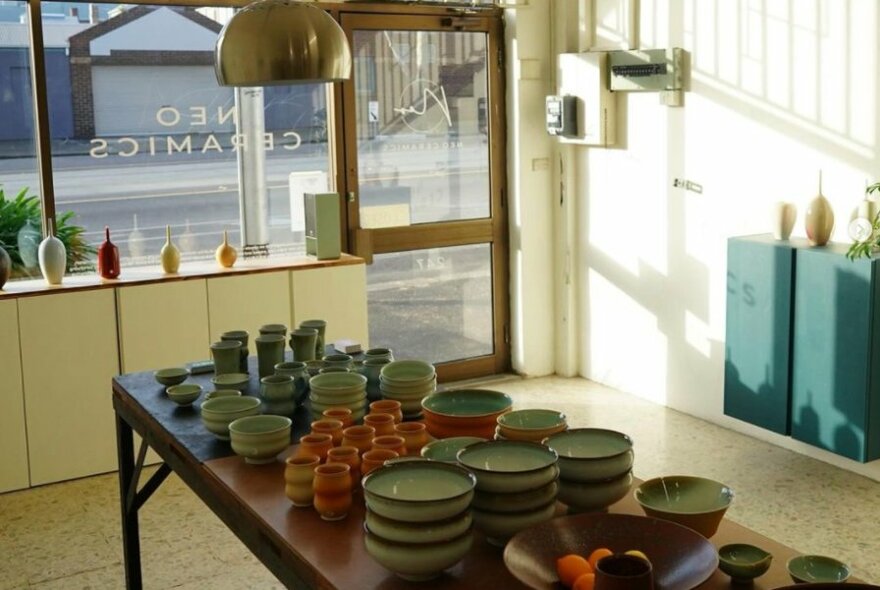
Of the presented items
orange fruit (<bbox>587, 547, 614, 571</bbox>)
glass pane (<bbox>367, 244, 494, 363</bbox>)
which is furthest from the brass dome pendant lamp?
glass pane (<bbox>367, 244, 494, 363</bbox>)

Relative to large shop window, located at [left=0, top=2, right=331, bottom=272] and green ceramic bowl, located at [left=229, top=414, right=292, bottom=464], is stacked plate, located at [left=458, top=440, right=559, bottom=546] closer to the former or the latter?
green ceramic bowl, located at [left=229, top=414, right=292, bottom=464]

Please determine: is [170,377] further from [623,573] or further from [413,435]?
[623,573]

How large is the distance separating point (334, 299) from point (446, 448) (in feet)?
11.9

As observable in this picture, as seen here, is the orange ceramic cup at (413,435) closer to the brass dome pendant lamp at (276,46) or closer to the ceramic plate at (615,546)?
the ceramic plate at (615,546)

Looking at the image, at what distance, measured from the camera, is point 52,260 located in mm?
5484

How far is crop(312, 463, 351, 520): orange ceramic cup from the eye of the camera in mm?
2381

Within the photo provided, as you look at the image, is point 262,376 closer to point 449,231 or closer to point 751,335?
point 751,335

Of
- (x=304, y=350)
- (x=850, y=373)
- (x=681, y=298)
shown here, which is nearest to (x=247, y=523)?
(x=304, y=350)

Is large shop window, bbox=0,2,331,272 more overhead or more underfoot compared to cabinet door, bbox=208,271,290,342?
more overhead

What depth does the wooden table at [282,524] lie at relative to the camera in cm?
209

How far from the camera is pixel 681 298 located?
6.25 metres

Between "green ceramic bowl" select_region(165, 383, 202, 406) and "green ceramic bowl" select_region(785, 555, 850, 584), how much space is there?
6.22 feet

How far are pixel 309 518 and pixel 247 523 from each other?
0.18 metres

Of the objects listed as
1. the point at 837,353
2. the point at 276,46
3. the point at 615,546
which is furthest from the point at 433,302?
the point at 615,546
